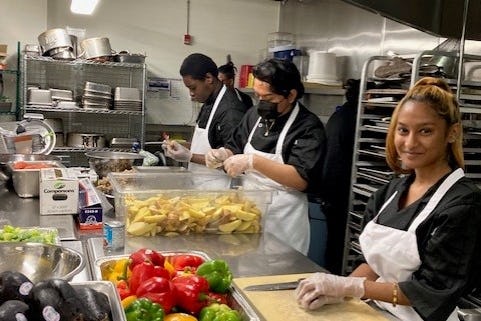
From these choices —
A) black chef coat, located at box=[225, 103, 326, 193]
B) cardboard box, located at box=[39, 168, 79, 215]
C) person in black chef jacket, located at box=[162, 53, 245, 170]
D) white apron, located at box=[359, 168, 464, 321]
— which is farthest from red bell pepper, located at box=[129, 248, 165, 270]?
person in black chef jacket, located at box=[162, 53, 245, 170]

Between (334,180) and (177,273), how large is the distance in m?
2.52

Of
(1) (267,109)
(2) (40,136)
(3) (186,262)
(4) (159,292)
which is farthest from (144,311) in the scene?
(2) (40,136)

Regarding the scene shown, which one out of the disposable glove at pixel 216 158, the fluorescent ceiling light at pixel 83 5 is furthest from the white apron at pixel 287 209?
the fluorescent ceiling light at pixel 83 5

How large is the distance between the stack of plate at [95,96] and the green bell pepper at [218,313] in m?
3.96

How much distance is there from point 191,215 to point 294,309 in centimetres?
72

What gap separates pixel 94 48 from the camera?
4.74 meters

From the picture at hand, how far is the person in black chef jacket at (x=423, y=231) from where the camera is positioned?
1.40 m

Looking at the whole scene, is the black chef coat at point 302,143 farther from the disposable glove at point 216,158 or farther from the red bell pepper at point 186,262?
the red bell pepper at point 186,262

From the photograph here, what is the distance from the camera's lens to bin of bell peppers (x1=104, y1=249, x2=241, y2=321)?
1137 mm

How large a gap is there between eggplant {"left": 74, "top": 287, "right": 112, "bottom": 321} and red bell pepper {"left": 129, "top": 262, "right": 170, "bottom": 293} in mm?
233

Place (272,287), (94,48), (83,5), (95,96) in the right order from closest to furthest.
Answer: (272,287) < (83,5) < (94,48) < (95,96)

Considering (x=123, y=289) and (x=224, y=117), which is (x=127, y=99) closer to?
(x=224, y=117)

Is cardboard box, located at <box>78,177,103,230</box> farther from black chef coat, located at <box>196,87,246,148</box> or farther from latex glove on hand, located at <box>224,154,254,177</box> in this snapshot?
black chef coat, located at <box>196,87,246,148</box>

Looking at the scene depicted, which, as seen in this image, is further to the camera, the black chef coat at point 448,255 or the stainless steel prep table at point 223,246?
the stainless steel prep table at point 223,246
